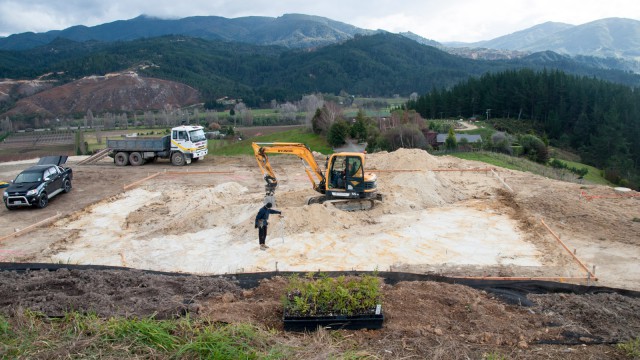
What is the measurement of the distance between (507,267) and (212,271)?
7654mm

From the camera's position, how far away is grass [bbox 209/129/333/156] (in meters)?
39.0

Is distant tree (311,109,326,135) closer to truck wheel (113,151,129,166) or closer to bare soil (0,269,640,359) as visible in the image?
truck wheel (113,151,129,166)

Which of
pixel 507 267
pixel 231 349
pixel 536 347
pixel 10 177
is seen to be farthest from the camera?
pixel 10 177

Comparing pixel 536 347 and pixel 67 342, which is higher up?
pixel 67 342

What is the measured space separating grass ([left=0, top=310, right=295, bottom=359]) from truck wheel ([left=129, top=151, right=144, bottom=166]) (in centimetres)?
2126

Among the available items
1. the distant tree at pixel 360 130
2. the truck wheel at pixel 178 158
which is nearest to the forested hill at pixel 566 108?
the distant tree at pixel 360 130

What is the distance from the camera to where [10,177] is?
81.3 ft

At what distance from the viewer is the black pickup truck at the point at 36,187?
57.1ft

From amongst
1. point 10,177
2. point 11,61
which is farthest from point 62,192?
point 11,61

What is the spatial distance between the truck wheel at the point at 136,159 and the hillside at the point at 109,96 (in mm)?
77012

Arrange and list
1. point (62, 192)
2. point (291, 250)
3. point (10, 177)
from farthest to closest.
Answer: point (10, 177) → point (62, 192) → point (291, 250)

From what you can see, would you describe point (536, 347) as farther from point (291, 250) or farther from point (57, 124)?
point (57, 124)

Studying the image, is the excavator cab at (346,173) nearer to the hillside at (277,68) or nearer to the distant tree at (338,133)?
the distant tree at (338,133)

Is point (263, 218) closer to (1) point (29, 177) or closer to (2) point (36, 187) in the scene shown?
(2) point (36, 187)
